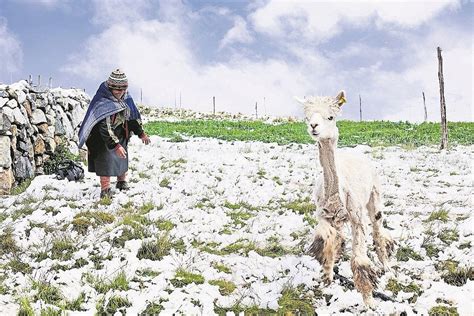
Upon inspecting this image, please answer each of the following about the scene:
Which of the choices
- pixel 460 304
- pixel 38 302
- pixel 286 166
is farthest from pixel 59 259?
pixel 286 166

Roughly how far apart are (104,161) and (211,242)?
3317 millimetres

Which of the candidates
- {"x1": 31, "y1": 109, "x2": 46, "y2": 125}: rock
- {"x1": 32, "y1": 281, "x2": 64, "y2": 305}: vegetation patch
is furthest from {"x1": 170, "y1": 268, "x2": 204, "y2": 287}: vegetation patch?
{"x1": 31, "y1": 109, "x2": 46, "y2": 125}: rock

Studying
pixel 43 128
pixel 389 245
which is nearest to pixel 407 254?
pixel 389 245

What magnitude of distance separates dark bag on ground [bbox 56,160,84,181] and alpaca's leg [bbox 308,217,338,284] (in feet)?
23.4

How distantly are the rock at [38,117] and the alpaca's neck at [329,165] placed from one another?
9.04 m

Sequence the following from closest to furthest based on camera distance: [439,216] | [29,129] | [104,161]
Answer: [439,216] < [104,161] < [29,129]

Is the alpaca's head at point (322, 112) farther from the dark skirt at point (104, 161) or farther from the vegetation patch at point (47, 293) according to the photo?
the dark skirt at point (104, 161)

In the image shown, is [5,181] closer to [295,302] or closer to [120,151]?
[120,151]

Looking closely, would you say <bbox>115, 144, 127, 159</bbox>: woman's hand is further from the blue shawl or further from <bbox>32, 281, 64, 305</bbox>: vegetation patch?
<bbox>32, 281, 64, 305</bbox>: vegetation patch

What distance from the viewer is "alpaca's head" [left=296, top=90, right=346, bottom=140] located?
14.2 ft

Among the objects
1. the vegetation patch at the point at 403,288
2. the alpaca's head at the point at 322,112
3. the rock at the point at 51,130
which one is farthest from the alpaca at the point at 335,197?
the rock at the point at 51,130

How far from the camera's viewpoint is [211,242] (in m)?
6.70

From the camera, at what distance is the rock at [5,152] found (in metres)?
9.68

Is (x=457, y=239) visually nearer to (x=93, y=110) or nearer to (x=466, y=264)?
(x=466, y=264)
